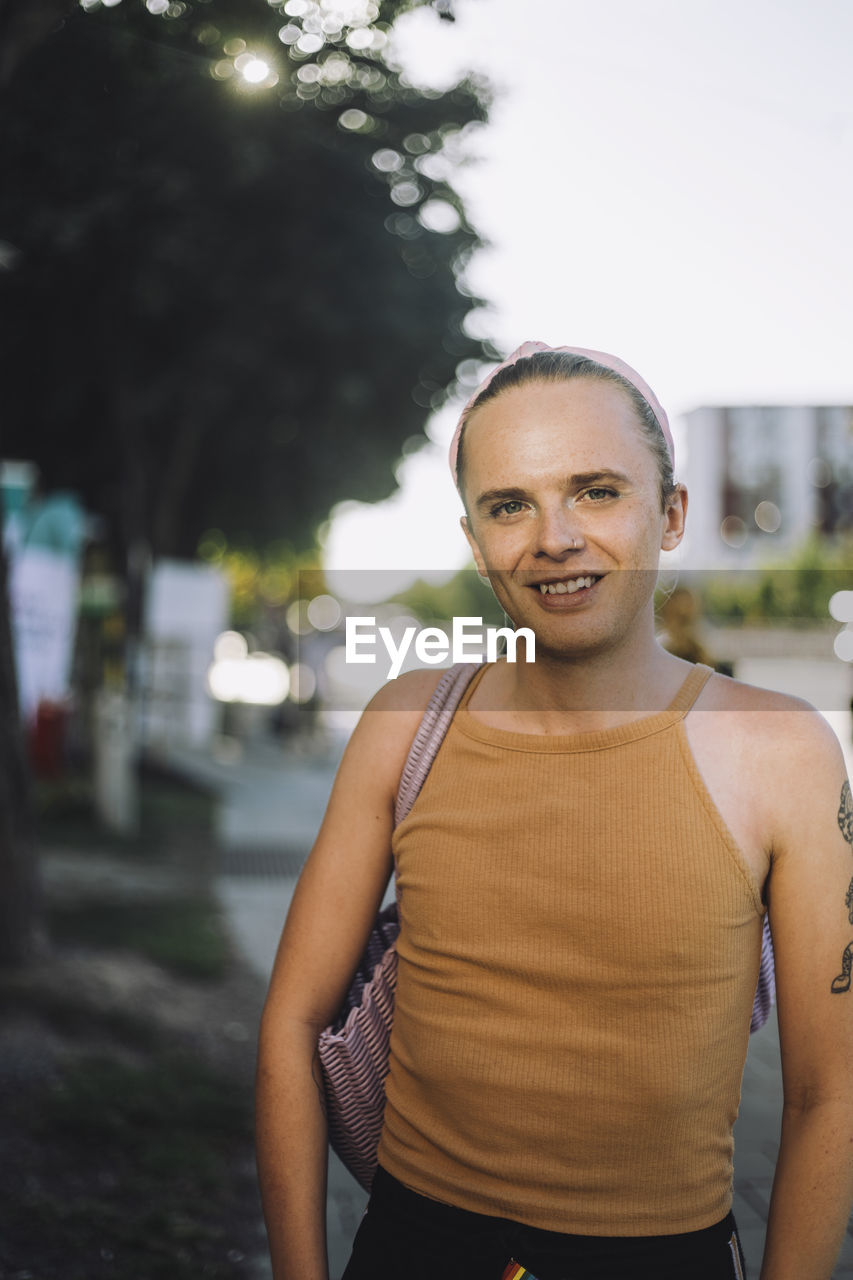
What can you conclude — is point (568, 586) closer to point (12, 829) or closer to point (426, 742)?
point (426, 742)

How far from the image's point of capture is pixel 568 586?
159cm

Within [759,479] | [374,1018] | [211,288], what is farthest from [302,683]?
[759,479]

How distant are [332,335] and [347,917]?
13130mm

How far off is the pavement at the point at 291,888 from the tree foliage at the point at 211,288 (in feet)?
11.7

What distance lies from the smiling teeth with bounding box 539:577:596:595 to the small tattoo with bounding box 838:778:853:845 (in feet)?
1.37

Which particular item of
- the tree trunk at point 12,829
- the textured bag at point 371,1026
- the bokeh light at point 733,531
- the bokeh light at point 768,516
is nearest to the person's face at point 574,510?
the textured bag at point 371,1026

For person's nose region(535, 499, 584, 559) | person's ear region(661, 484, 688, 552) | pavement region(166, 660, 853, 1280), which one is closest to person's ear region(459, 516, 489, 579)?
person's nose region(535, 499, 584, 559)

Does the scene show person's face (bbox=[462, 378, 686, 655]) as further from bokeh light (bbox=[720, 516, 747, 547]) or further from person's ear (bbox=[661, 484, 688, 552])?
bokeh light (bbox=[720, 516, 747, 547])

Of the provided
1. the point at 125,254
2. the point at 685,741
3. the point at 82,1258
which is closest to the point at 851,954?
the point at 685,741

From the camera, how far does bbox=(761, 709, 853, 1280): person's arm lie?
1522 mm

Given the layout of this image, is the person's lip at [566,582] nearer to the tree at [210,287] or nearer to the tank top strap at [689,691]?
the tank top strap at [689,691]

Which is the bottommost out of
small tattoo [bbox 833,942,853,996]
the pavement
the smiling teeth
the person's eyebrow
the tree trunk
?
the pavement

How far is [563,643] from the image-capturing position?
5.28 ft

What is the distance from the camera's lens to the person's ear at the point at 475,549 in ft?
5.63
